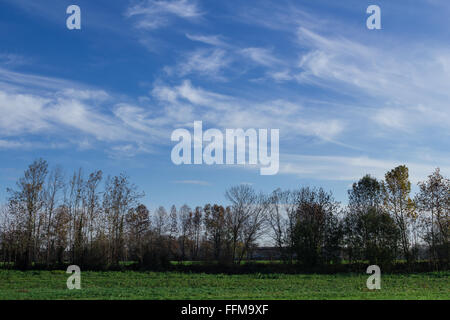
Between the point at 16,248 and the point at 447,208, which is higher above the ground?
the point at 447,208

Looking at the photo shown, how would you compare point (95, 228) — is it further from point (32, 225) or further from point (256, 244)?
point (256, 244)

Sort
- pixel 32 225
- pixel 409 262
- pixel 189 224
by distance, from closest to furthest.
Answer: pixel 409 262 < pixel 32 225 < pixel 189 224

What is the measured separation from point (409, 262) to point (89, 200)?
4021 cm

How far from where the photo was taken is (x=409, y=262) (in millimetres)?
38375

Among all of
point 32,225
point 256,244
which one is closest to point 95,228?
point 32,225
